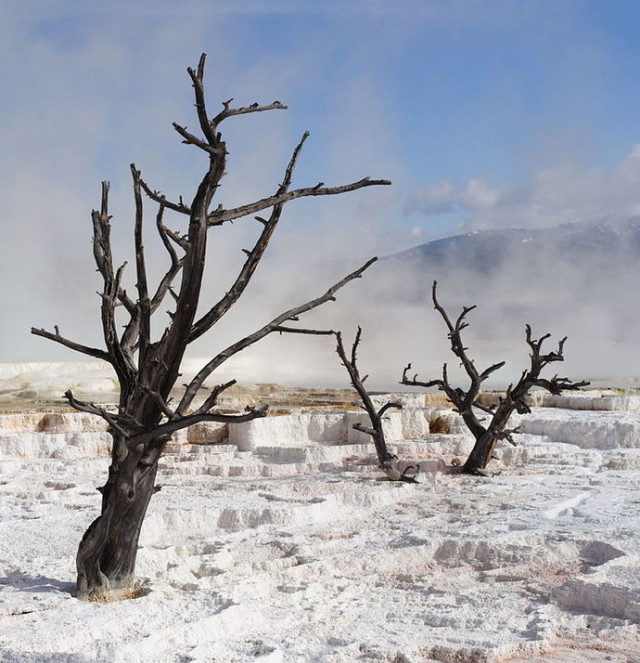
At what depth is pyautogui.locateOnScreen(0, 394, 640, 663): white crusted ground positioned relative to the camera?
13.4 feet

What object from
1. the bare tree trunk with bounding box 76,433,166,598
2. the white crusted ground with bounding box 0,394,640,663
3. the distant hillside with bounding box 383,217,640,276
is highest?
the distant hillside with bounding box 383,217,640,276

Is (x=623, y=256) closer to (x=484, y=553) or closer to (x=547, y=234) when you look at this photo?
(x=547, y=234)

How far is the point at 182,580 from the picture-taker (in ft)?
17.3

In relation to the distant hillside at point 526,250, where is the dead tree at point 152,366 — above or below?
below

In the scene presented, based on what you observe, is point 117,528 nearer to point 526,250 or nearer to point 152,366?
point 152,366

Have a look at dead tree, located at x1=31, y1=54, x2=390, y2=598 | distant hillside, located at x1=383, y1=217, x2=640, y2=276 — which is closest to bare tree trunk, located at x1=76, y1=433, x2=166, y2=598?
dead tree, located at x1=31, y1=54, x2=390, y2=598

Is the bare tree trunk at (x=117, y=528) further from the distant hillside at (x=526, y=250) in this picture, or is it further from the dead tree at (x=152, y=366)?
the distant hillside at (x=526, y=250)

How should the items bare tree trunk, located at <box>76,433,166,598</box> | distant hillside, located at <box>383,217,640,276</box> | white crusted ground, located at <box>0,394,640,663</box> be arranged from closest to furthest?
white crusted ground, located at <box>0,394,640,663</box>, bare tree trunk, located at <box>76,433,166,598</box>, distant hillside, located at <box>383,217,640,276</box>

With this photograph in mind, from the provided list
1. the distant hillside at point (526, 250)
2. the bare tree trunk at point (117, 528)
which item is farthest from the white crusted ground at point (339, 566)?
the distant hillside at point (526, 250)

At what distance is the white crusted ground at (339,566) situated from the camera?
13.4 feet

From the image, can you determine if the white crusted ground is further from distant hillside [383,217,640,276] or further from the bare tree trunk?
distant hillside [383,217,640,276]

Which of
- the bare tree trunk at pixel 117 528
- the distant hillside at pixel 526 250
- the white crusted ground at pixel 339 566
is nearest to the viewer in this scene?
the white crusted ground at pixel 339 566

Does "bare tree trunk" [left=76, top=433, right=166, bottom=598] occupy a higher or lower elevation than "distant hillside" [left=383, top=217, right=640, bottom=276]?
lower

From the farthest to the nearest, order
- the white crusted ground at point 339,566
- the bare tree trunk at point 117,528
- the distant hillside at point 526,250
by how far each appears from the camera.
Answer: the distant hillside at point 526,250 → the bare tree trunk at point 117,528 → the white crusted ground at point 339,566
